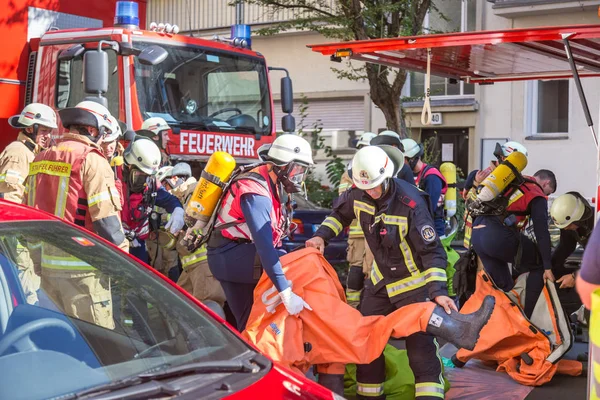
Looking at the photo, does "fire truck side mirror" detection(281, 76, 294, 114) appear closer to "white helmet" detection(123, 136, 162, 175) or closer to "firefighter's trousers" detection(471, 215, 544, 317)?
"white helmet" detection(123, 136, 162, 175)

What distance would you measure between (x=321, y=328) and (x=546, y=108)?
1287 cm

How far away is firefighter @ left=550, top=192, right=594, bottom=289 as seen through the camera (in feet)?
21.4

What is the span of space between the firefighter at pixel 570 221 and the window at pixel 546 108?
10.2 metres

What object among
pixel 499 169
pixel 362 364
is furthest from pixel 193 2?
pixel 362 364

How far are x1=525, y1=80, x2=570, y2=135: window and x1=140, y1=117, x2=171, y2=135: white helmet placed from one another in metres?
9.78

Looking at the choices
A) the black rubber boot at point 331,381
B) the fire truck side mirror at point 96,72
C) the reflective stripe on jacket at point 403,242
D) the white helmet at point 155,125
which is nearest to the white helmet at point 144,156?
the fire truck side mirror at point 96,72

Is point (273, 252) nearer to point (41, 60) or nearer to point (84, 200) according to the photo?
point (84, 200)

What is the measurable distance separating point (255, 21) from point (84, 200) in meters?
15.4

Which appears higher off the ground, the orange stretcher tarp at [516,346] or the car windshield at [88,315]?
the car windshield at [88,315]

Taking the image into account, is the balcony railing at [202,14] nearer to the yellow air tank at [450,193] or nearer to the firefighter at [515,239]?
the yellow air tank at [450,193]

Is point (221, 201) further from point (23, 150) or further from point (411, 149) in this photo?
point (411, 149)

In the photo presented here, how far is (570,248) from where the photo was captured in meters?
6.85

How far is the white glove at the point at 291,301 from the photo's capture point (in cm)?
489

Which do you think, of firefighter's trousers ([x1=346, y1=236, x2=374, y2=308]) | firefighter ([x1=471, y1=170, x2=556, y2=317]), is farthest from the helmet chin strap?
firefighter ([x1=471, y1=170, x2=556, y2=317])
